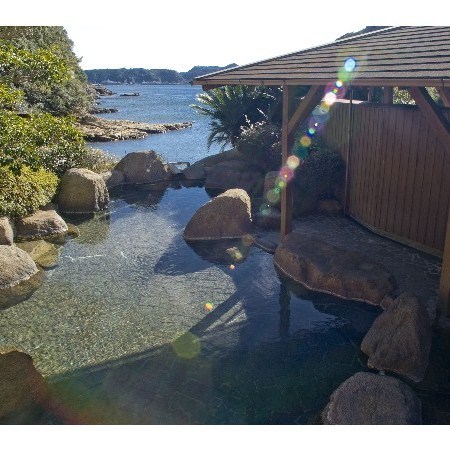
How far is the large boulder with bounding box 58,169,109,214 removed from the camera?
14359mm

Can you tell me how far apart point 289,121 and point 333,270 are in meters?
3.25

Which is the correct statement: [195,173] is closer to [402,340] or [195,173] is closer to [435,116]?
[435,116]

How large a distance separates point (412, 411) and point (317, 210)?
809cm

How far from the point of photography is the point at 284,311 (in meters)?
7.97

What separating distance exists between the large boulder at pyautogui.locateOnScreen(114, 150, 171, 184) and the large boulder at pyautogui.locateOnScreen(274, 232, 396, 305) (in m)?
9.95

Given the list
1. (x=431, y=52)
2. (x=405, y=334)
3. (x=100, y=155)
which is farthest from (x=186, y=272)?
(x=100, y=155)

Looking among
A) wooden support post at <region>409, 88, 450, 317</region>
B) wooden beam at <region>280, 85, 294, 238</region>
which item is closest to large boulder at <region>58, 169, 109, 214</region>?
wooden beam at <region>280, 85, 294, 238</region>

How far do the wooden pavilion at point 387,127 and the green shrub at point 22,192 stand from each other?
18.5 feet

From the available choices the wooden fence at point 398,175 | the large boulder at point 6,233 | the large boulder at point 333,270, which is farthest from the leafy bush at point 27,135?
the wooden fence at point 398,175

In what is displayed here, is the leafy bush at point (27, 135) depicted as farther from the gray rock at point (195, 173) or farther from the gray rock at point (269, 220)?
the gray rock at point (195, 173)

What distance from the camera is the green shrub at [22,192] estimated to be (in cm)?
1177

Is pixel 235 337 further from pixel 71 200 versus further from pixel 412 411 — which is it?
pixel 71 200

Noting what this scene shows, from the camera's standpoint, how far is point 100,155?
19.6 metres

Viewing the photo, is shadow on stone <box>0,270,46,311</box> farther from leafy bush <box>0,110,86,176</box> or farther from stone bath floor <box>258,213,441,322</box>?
stone bath floor <box>258,213,441,322</box>
